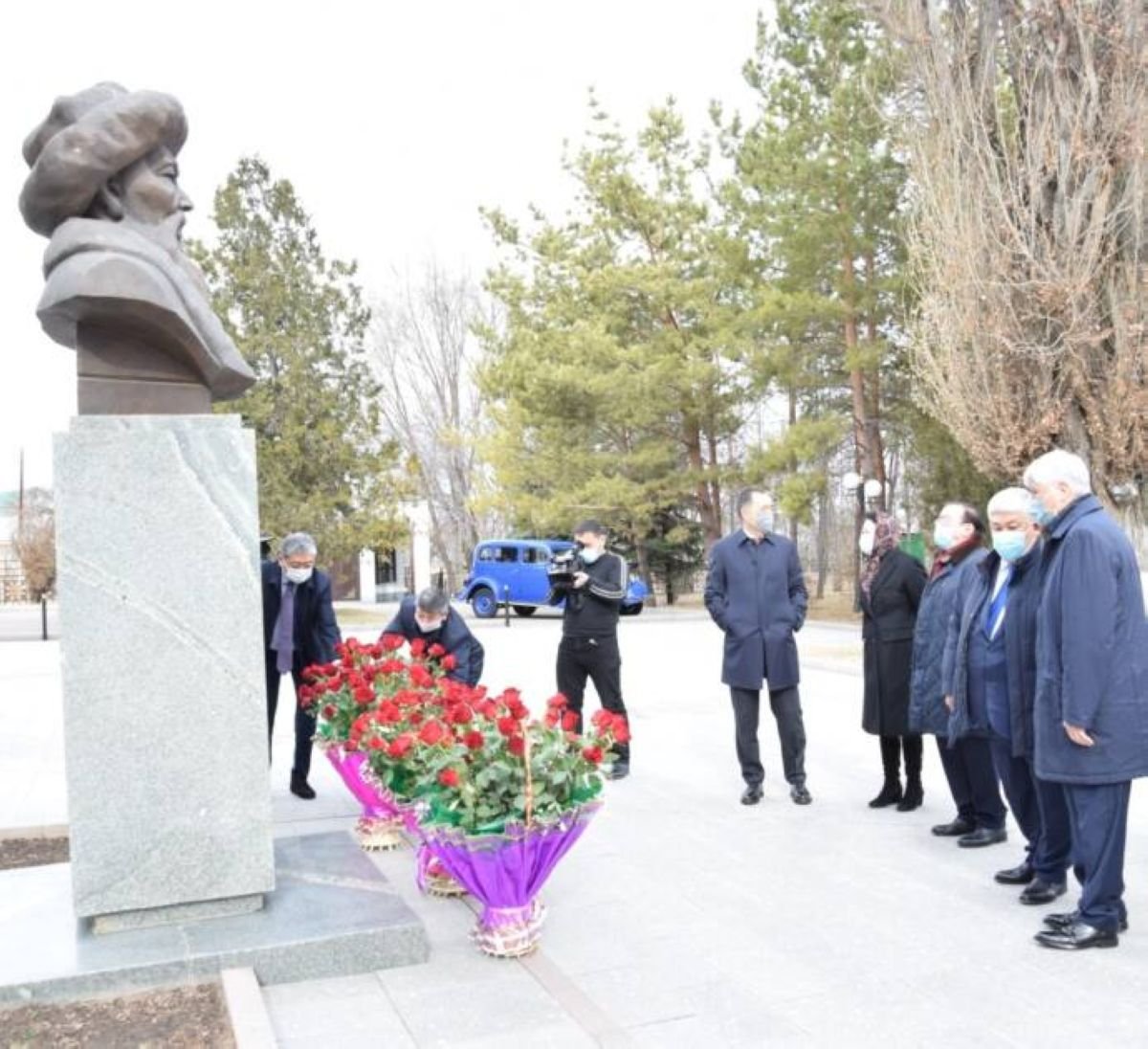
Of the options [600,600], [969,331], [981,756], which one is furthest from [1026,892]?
[969,331]

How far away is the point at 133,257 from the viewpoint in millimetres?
3928

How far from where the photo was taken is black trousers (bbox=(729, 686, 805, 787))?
20.0 feet

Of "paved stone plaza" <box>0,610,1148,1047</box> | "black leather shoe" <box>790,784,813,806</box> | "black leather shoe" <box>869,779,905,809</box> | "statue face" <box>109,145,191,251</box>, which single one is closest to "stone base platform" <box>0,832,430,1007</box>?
"paved stone plaza" <box>0,610,1148,1047</box>

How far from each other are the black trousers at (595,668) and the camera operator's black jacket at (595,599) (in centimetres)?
6

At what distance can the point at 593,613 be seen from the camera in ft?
22.2

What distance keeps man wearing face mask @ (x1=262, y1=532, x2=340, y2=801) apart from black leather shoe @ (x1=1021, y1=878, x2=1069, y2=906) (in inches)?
151

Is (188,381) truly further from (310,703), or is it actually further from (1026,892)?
(1026,892)

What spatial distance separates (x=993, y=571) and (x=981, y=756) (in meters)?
0.98

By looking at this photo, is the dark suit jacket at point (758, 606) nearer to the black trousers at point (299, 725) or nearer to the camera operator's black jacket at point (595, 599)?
the camera operator's black jacket at point (595, 599)

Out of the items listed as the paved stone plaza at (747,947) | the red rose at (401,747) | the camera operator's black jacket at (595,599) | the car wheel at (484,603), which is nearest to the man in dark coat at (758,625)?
the paved stone plaza at (747,947)

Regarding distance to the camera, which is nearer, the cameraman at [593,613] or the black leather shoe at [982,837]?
the black leather shoe at [982,837]

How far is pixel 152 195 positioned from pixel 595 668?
3860mm

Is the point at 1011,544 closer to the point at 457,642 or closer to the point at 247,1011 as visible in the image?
the point at 457,642

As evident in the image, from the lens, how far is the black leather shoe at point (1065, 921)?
3879 mm
